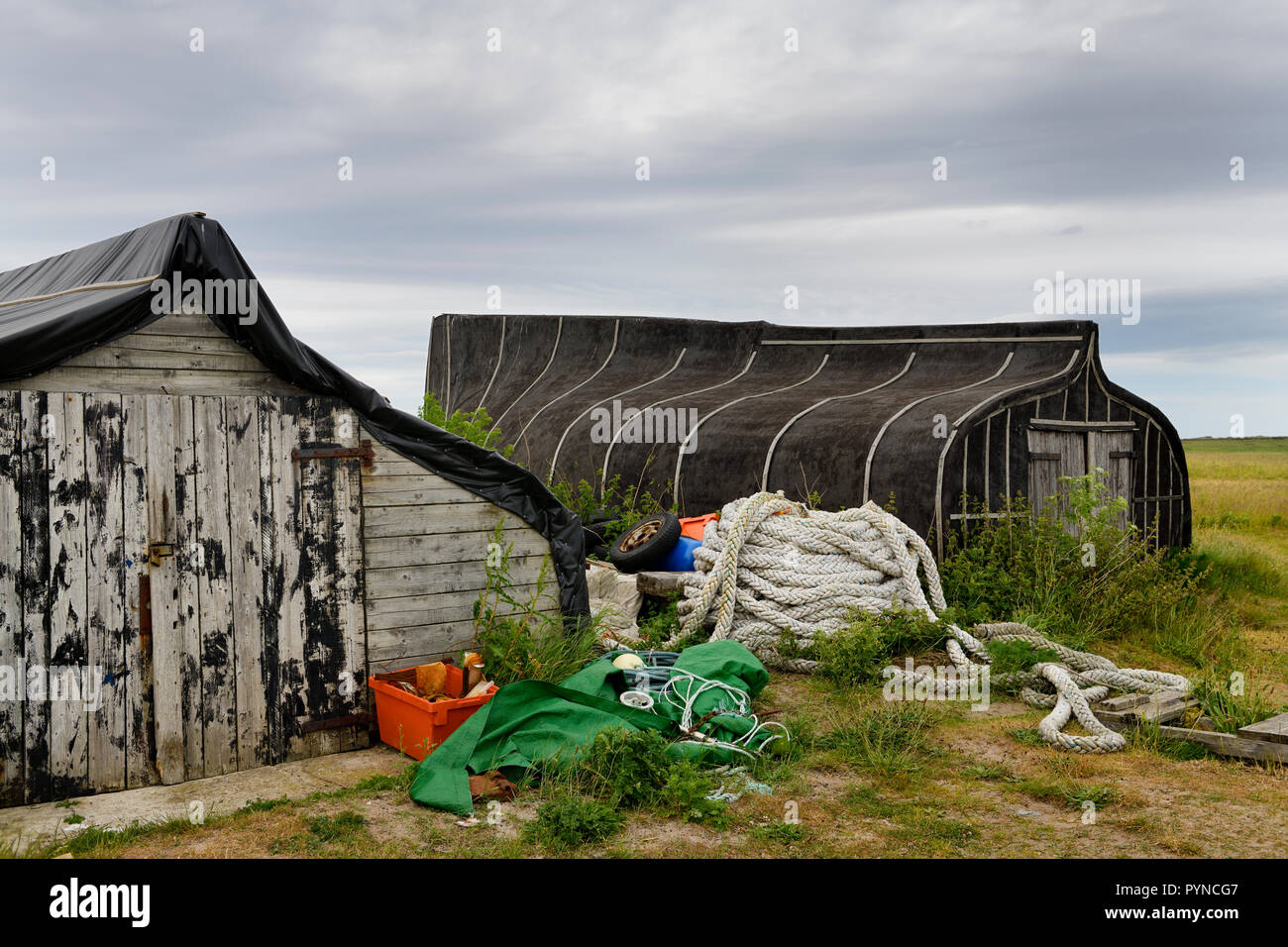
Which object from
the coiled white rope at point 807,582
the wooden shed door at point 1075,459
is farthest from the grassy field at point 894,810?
the wooden shed door at point 1075,459

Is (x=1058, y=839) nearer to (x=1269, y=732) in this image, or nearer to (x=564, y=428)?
(x=1269, y=732)

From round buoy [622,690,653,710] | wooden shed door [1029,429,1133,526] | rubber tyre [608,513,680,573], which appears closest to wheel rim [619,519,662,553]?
rubber tyre [608,513,680,573]

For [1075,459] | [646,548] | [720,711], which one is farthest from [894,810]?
[1075,459]

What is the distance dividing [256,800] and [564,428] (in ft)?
32.1

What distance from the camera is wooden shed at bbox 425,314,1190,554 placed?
36.9ft

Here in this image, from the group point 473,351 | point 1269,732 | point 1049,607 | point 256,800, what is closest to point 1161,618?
point 1049,607

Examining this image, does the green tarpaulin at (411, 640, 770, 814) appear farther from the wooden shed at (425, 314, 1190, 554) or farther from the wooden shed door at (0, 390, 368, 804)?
the wooden shed at (425, 314, 1190, 554)

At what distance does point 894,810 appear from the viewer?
18.5 ft

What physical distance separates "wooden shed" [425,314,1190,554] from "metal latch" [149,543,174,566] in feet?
23.9

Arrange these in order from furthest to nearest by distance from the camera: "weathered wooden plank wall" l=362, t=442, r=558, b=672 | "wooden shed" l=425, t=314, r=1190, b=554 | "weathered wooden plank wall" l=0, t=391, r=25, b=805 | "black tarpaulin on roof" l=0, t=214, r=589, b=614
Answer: "wooden shed" l=425, t=314, r=1190, b=554, "weathered wooden plank wall" l=362, t=442, r=558, b=672, "black tarpaulin on roof" l=0, t=214, r=589, b=614, "weathered wooden plank wall" l=0, t=391, r=25, b=805

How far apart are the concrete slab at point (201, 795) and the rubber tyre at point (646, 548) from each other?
413 cm

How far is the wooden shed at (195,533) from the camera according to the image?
232 inches

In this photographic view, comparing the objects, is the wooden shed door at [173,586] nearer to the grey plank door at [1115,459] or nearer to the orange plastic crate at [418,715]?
the orange plastic crate at [418,715]
